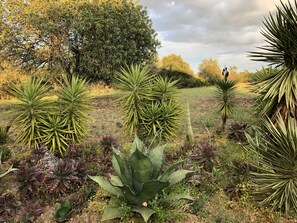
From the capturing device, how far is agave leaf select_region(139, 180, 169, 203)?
8.71ft

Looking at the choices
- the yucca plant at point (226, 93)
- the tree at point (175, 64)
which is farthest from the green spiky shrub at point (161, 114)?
the tree at point (175, 64)

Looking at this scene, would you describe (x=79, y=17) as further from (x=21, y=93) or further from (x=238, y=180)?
(x=238, y=180)

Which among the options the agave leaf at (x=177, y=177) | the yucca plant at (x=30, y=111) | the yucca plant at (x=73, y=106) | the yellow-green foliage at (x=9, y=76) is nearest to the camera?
the agave leaf at (x=177, y=177)

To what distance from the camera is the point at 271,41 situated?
4.44 meters

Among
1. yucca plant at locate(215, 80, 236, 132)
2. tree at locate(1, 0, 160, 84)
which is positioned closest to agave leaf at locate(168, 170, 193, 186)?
yucca plant at locate(215, 80, 236, 132)

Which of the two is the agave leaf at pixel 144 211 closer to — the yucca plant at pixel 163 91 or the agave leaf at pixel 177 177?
the agave leaf at pixel 177 177

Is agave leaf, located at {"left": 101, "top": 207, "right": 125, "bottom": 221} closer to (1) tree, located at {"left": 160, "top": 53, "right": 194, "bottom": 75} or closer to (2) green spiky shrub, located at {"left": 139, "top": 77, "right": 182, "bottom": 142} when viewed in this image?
(2) green spiky shrub, located at {"left": 139, "top": 77, "right": 182, "bottom": 142}

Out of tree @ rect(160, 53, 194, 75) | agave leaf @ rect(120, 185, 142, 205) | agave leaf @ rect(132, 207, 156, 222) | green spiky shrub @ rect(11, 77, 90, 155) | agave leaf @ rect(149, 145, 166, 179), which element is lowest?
agave leaf @ rect(132, 207, 156, 222)

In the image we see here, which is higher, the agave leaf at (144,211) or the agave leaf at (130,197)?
the agave leaf at (130,197)

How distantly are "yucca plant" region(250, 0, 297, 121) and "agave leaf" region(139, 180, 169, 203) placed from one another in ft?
8.38

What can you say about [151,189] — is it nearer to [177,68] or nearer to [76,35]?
[76,35]

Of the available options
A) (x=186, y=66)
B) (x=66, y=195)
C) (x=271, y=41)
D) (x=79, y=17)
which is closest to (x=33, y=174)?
(x=66, y=195)

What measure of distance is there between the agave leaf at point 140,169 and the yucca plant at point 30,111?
2.66 meters

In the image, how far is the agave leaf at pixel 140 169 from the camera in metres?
2.72
